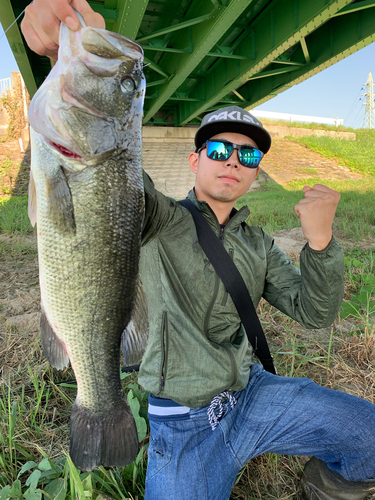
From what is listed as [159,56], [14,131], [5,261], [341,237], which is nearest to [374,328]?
[341,237]

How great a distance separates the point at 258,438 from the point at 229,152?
1701 mm

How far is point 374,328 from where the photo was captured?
313 cm

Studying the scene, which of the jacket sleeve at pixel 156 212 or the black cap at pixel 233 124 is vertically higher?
the black cap at pixel 233 124


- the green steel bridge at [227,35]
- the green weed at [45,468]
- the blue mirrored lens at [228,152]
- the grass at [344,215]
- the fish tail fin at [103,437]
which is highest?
the green steel bridge at [227,35]

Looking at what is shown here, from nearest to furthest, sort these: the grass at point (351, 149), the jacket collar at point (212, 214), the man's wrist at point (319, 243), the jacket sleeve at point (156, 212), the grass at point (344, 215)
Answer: the jacket sleeve at point (156, 212)
the man's wrist at point (319, 243)
the jacket collar at point (212, 214)
the grass at point (344, 215)
the grass at point (351, 149)

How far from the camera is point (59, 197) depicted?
125 cm

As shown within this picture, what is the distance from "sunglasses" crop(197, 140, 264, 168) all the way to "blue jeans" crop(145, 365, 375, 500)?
1417mm

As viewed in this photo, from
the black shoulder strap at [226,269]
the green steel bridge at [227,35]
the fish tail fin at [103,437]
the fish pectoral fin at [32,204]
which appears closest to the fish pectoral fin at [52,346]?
the fish tail fin at [103,437]

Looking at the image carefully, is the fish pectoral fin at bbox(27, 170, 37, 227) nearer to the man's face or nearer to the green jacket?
the green jacket

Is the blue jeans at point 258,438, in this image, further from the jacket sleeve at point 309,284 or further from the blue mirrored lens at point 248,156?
the blue mirrored lens at point 248,156

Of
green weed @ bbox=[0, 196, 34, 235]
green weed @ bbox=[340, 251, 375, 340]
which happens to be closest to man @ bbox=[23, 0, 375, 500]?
green weed @ bbox=[340, 251, 375, 340]

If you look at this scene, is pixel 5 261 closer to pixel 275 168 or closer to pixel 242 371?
pixel 242 371

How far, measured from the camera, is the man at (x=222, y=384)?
175 centimetres

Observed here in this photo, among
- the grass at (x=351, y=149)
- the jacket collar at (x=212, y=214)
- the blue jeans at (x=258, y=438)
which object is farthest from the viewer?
the grass at (x=351, y=149)
